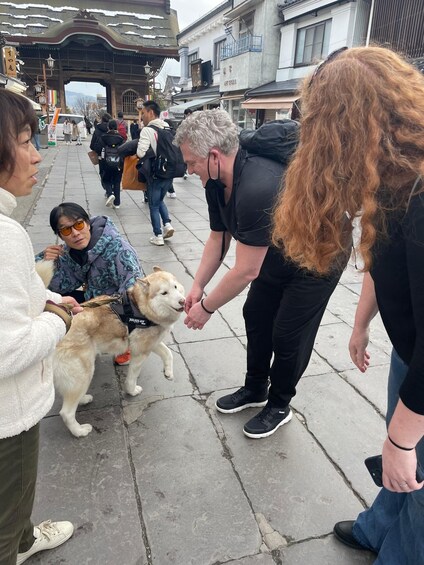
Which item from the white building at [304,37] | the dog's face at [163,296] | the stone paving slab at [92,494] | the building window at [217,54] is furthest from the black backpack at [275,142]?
the building window at [217,54]

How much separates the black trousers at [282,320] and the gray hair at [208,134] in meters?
0.61

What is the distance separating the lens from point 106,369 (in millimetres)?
3105

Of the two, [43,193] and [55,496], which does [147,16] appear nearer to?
[43,193]

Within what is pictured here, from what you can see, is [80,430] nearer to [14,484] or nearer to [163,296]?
[163,296]

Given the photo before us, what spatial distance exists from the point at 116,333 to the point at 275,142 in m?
1.57

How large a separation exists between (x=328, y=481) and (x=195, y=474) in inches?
29.2

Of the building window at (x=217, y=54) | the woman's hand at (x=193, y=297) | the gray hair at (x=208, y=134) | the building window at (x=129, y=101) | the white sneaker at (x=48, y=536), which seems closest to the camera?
the white sneaker at (x=48, y=536)

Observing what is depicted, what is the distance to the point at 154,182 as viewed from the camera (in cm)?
620

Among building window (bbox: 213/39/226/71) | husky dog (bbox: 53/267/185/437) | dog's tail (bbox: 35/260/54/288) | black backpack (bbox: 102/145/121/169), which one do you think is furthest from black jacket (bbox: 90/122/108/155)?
building window (bbox: 213/39/226/71)

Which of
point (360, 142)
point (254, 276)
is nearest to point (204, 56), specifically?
point (254, 276)

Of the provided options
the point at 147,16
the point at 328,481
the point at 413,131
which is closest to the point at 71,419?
the point at 328,481

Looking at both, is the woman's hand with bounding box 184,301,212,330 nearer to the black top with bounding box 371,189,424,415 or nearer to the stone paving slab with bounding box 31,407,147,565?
the stone paving slab with bounding box 31,407,147,565

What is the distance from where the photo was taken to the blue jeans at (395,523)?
52.1 inches

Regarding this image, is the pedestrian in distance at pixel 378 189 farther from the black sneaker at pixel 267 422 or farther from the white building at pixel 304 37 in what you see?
the white building at pixel 304 37
